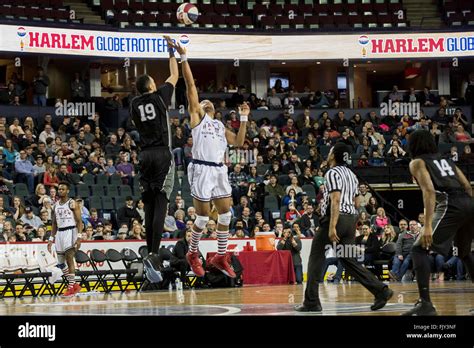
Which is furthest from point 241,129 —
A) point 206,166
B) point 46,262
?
point 46,262

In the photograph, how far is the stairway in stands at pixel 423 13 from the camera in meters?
38.1

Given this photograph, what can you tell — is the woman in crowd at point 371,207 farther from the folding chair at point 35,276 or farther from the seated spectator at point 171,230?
the folding chair at point 35,276

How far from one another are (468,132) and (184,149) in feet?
35.5

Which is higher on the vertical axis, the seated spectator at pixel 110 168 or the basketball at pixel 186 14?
the basketball at pixel 186 14

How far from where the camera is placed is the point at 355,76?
41438 mm

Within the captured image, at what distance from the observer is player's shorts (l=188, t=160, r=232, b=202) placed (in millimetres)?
13273

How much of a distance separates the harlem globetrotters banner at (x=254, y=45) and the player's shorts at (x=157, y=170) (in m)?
21.0

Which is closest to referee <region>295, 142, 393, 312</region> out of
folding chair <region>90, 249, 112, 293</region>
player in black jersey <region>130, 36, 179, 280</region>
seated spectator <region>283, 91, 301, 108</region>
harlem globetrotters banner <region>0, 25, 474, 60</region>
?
player in black jersey <region>130, 36, 179, 280</region>

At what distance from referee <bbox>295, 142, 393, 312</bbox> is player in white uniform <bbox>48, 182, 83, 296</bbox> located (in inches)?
320

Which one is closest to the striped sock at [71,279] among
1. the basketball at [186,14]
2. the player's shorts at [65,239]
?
the player's shorts at [65,239]

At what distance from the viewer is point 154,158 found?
11898 mm
